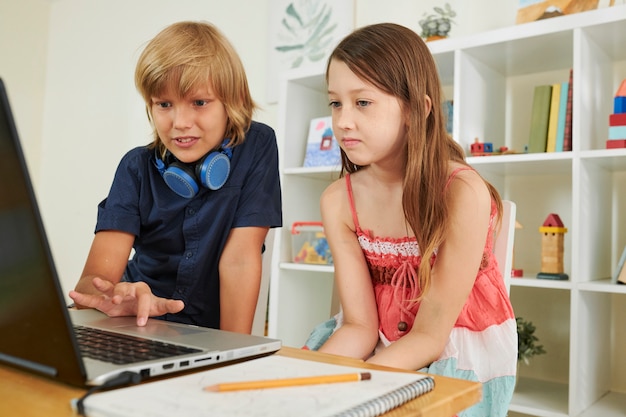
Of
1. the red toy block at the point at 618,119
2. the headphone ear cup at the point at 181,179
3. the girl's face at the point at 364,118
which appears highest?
the red toy block at the point at 618,119

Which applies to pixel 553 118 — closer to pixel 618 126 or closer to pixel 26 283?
pixel 618 126

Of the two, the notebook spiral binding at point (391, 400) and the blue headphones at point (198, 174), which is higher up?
the blue headphones at point (198, 174)

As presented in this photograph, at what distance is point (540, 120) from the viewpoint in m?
1.94

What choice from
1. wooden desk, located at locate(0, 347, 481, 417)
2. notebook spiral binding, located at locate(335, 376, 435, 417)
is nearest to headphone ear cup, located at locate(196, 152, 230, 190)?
wooden desk, located at locate(0, 347, 481, 417)

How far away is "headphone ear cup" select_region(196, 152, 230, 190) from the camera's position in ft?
3.89

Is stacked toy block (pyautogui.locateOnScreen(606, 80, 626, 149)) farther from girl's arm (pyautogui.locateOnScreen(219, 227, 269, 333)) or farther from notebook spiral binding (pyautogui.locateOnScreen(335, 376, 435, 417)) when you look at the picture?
notebook spiral binding (pyautogui.locateOnScreen(335, 376, 435, 417))

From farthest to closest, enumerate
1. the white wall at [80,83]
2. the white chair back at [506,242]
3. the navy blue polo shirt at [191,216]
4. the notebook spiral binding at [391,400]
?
the white wall at [80,83], the navy blue polo shirt at [191,216], the white chair back at [506,242], the notebook spiral binding at [391,400]

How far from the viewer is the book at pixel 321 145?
2354 mm

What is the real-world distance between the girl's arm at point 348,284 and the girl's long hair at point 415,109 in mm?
121

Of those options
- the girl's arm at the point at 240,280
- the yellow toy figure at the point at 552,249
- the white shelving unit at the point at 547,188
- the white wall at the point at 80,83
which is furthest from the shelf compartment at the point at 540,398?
the white wall at the point at 80,83

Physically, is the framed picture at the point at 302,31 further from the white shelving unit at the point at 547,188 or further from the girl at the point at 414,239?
the girl at the point at 414,239

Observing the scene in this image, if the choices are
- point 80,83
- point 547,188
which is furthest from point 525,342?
point 80,83

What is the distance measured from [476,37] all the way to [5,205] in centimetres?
177

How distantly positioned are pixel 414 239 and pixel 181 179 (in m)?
0.47
